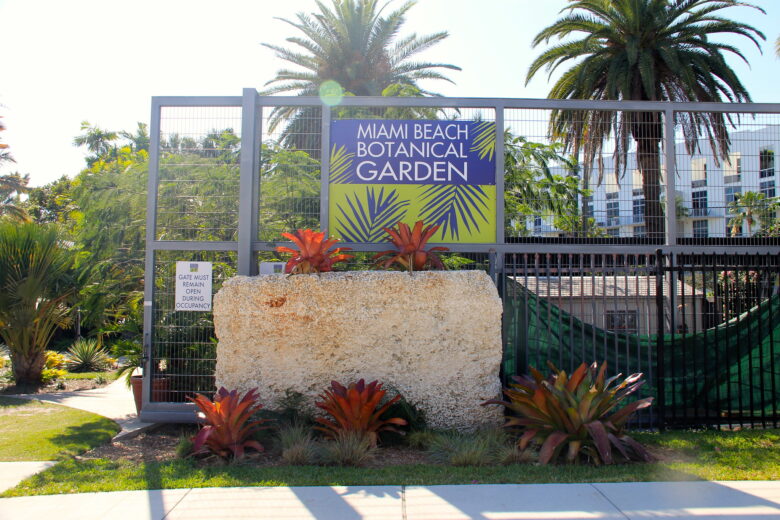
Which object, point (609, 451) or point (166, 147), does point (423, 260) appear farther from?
point (166, 147)

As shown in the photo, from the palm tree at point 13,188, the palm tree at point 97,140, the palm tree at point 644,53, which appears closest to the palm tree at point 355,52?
the palm tree at point 644,53

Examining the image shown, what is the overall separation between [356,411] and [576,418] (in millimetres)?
2215

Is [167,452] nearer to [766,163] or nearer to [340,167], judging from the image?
[340,167]

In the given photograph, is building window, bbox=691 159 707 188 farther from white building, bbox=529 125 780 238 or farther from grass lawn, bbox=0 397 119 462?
grass lawn, bbox=0 397 119 462

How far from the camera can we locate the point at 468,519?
448 cm

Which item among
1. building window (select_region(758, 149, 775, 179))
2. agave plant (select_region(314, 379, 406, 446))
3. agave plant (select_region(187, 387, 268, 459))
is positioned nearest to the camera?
agave plant (select_region(187, 387, 268, 459))

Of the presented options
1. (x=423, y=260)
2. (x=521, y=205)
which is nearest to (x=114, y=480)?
(x=423, y=260)

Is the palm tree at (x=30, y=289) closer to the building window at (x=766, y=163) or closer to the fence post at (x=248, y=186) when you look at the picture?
the fence post at (x=248, y=186)

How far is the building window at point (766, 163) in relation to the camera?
27.4ft

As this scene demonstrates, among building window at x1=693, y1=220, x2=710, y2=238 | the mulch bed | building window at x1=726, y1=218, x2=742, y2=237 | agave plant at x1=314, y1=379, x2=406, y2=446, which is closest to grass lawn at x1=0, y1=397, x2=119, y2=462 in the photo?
the mulch bed

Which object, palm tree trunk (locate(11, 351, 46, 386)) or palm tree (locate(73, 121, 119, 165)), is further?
palm tree (locate(73, 121, 119, 165))

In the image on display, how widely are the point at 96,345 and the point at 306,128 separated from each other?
1164cm

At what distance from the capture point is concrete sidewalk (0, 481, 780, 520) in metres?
4.59

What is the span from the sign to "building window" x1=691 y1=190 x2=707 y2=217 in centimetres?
294
